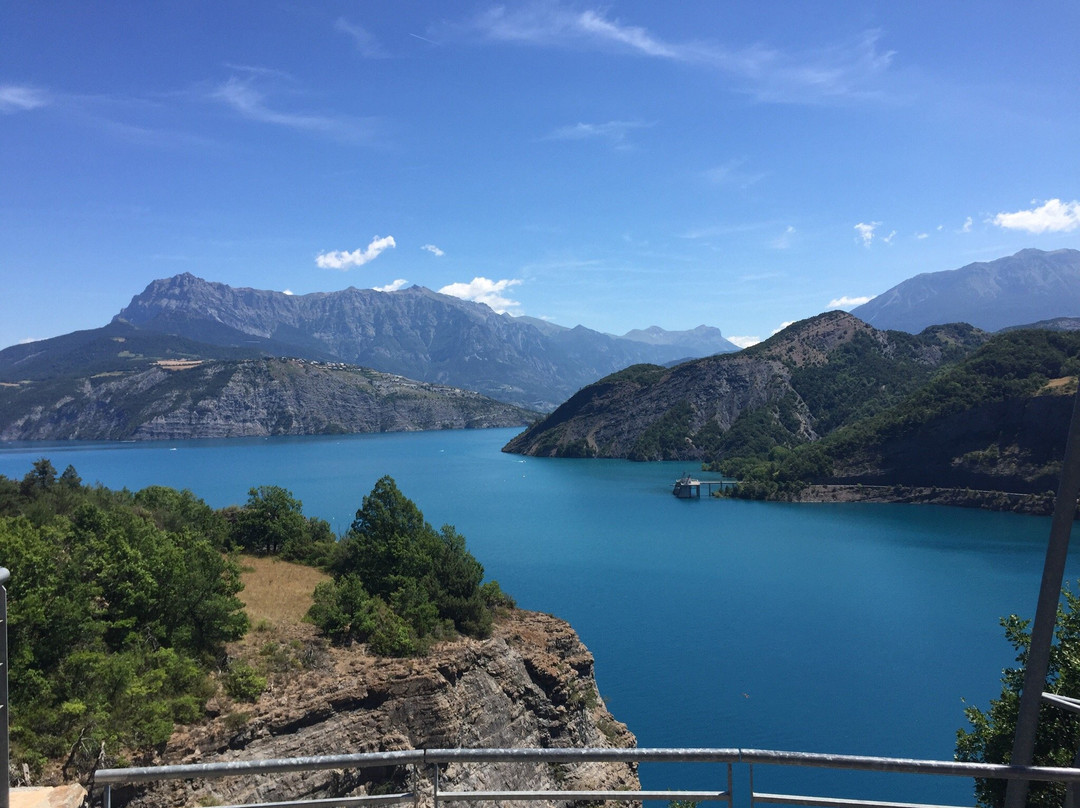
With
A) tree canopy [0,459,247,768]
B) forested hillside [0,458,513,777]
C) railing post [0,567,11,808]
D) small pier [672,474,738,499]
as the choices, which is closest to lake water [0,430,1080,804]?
small pier [672,474,738,499]

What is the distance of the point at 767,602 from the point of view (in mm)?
52500

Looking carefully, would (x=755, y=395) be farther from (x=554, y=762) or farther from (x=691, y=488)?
(x=554, y=762)

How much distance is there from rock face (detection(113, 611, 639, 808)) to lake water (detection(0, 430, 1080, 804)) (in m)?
5.90

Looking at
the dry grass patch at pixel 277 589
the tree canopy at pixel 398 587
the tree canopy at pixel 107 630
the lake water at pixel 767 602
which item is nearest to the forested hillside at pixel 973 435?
the lake water at pixel 767 602

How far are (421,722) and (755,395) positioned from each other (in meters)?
157

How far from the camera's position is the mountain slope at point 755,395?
6299 inches

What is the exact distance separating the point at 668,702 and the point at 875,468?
90.3m

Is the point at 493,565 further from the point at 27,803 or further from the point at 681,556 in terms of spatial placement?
the point at 27,803

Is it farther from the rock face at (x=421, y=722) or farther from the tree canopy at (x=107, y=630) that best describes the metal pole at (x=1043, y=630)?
the tree canopy at (x=107, y=630)

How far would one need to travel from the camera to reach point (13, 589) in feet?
59.3

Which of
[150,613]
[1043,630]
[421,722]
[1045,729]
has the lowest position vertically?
[421,722]

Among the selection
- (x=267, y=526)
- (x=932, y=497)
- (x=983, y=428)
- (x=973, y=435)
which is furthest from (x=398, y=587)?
(x=983, y=428)

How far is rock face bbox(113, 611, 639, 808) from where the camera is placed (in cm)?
1814

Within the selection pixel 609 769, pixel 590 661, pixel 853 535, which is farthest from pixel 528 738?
pixel 853 535
